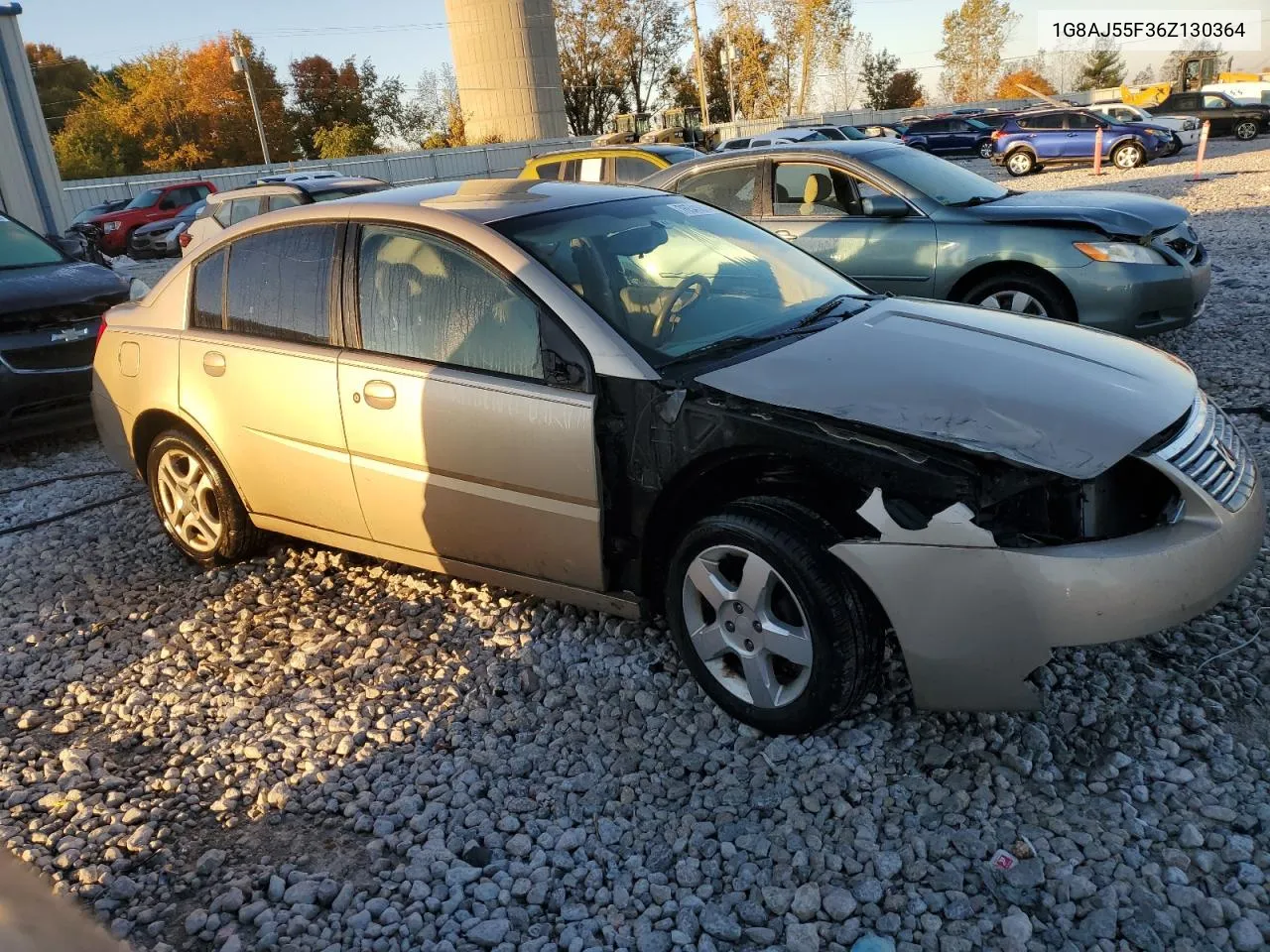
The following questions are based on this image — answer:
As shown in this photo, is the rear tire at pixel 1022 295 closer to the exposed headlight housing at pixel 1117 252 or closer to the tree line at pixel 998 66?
the exposed headlight housing at pixel 1117 252

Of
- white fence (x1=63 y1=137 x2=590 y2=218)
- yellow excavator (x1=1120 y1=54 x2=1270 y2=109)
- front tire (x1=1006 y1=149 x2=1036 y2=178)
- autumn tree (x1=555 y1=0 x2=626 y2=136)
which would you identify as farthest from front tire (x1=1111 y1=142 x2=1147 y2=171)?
autumn tree (x1=555 y1=0 x2=626 y2=136)

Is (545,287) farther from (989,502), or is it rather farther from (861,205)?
(861,205)

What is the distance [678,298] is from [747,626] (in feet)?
4.14

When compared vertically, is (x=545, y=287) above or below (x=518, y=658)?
above

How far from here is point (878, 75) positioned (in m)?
74.1

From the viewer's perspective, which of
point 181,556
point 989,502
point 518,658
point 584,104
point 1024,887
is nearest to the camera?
point 1024,887

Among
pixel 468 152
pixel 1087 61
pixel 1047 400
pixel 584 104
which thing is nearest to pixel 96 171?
pixel 468 152

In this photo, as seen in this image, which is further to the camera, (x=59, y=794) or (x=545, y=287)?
(x=545, y=287)

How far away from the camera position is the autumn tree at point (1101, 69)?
77.8 m

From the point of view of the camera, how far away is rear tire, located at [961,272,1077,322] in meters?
6.42

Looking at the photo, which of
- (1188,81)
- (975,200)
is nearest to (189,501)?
(975,200)

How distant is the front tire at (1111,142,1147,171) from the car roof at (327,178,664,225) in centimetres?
2350

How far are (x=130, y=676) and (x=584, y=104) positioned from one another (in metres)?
68.8

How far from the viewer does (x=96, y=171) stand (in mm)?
47812
